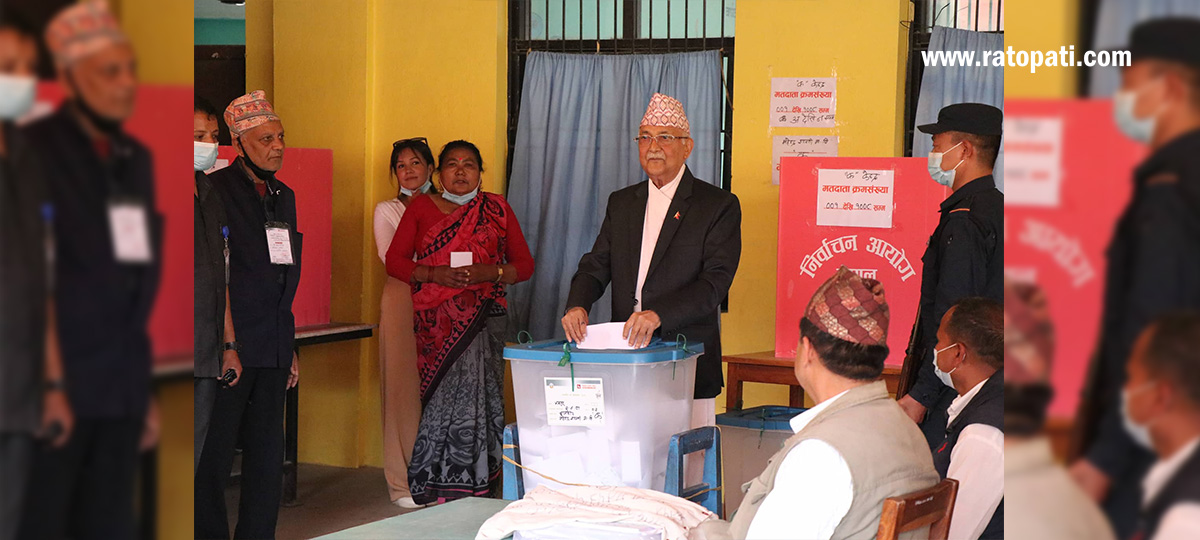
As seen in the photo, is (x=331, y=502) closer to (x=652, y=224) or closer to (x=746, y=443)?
(x=746, y=443)

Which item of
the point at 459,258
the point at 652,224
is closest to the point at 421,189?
the point at 459,258

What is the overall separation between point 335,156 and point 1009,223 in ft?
15.9

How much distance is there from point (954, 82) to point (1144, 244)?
408 centimetres

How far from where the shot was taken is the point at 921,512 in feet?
5.99

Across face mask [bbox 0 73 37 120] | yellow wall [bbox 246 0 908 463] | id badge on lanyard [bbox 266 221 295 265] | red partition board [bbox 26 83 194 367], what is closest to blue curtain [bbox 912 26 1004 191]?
yellow wall [bbox 246 0 908 463]

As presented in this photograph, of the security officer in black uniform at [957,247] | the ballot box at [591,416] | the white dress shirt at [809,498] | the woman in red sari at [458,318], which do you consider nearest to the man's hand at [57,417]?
the white dress shirt at [809,498]

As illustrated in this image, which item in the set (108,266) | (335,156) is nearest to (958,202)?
(108,266)

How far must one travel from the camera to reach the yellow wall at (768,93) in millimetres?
4816

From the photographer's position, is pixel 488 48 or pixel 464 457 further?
pixel 488 48

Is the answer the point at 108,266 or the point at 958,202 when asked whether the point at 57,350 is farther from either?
the point at 958,202

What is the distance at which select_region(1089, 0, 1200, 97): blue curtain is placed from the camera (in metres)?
0.99

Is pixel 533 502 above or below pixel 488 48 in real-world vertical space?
below

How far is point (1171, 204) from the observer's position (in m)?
0.97

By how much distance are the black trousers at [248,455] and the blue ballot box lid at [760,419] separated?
4.89 ft
